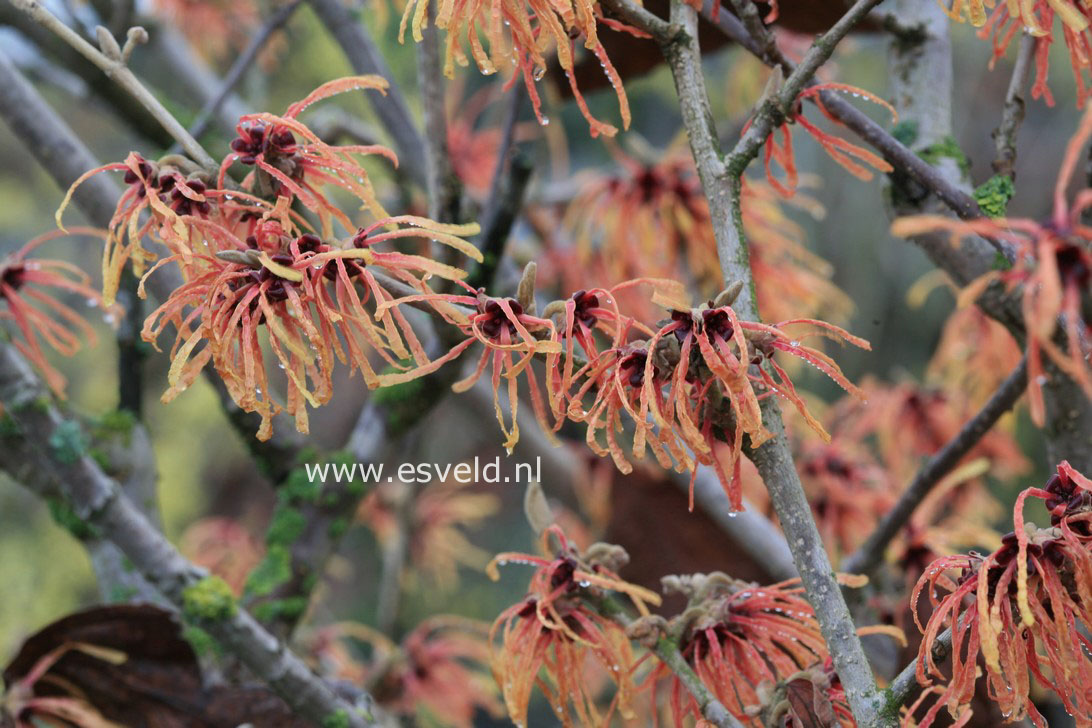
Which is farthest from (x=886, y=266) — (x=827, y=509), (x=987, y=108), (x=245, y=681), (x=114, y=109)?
(x=245, y=681)

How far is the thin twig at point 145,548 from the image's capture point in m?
0.73

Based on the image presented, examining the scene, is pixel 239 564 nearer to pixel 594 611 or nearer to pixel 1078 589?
pixel 594 611

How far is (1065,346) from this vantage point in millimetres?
679

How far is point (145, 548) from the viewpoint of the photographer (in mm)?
763

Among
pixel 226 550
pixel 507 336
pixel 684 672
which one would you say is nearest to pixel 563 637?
pixel 684 672

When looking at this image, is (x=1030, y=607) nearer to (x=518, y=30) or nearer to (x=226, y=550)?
(x=518, y=30)

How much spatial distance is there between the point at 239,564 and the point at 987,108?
10.6 ft

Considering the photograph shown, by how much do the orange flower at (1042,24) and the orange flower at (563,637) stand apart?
34cm

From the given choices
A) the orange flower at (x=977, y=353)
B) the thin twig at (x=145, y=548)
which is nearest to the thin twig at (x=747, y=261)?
the thin twig at (x=145, y=548)

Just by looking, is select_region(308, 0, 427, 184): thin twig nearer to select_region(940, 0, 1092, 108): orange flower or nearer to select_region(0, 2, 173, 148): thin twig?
select_region(0, 2, 173, 148): thin twig

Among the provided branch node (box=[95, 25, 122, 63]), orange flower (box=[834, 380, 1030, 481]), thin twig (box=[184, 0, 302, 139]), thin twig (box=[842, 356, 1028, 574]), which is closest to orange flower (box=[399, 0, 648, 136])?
branch node (box=[95, 25, 122, 63])

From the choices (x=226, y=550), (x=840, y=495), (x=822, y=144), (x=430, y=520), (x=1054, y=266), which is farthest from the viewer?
(x=430, y=520)

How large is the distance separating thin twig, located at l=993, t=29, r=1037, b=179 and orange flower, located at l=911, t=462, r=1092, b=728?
9.6 inches

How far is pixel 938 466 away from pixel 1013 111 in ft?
0.88
